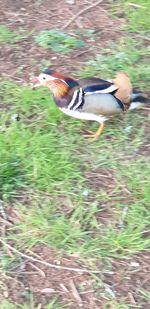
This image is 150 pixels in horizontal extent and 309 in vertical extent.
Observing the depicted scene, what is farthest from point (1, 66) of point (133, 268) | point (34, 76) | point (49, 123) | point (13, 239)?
point (133, 268)

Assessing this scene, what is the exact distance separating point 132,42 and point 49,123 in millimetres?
953

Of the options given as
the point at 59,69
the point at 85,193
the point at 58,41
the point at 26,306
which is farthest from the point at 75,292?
the point at 58,41

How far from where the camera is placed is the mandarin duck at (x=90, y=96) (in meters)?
4.02

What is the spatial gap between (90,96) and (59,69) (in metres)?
0.66

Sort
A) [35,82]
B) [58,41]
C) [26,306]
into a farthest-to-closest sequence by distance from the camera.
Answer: [58,41], [35,82], [26,306]

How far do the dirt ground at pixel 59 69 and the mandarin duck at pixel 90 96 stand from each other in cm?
52

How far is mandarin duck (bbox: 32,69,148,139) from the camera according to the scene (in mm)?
4020

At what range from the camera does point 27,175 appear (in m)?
3.90

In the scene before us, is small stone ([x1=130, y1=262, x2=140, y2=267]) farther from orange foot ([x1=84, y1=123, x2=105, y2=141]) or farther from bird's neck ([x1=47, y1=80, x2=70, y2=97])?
bird's neck ([x1=47, y1=80, x2=70, y2=97])

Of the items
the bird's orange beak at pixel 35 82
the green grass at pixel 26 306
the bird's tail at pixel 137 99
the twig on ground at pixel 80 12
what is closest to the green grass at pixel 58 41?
the twig on ground at pixel 80 12

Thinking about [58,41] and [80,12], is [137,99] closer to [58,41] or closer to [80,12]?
[58,41]

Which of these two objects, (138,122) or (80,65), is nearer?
(138,122)

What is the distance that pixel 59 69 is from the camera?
463cm

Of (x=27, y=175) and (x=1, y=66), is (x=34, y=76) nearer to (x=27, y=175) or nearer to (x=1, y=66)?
(x=1, y=66)
